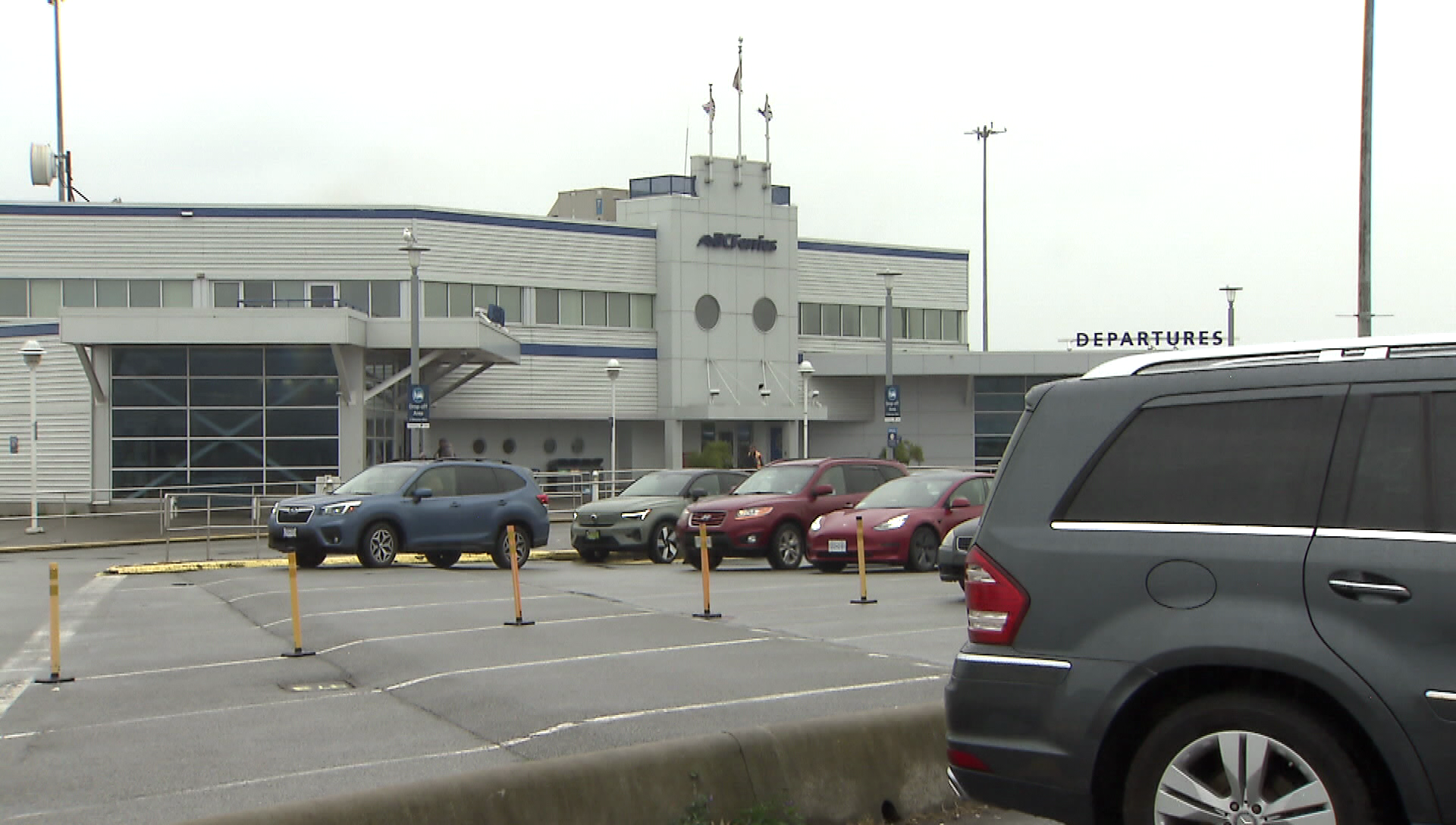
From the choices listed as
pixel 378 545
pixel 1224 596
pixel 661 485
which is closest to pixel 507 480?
pixel 378 545

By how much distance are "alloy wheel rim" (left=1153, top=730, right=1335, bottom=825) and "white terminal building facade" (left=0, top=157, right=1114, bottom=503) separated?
1397 inches

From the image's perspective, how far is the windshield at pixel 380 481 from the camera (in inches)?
885

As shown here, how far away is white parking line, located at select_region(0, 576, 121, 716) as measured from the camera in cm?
1165

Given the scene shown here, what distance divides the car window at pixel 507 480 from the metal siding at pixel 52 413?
24341 mm

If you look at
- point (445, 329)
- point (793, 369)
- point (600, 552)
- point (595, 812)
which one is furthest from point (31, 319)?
point (595, 812)

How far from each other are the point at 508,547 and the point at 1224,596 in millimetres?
18462

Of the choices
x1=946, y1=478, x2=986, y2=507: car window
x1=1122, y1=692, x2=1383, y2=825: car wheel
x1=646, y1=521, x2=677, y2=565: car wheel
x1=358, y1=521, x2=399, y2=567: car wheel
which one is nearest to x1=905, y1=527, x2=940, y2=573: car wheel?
x1=946, y1=478, x2=986, y2=507: car window

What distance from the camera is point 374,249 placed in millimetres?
48188

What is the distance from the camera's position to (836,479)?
2281cm

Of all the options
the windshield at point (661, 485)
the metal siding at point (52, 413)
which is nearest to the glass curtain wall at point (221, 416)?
the metal siding at point (52, 413)

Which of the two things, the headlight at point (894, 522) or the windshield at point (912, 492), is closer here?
the headlight at point (894, 522)

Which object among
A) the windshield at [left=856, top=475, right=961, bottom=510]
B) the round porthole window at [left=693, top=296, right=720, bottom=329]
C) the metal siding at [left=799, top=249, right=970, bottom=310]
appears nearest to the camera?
the windshield at [left=856, top=475, right=961, bottom=510]

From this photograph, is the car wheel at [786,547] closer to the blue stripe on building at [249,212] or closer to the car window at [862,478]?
the car window at [862,478]

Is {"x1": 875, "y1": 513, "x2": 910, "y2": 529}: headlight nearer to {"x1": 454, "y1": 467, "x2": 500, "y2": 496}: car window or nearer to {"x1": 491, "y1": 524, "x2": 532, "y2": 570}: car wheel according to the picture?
{"x1": 491, "y1": 524, "x2": 532, "y2": 570}: car wheel
